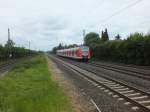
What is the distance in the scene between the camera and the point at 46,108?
34.4 feet

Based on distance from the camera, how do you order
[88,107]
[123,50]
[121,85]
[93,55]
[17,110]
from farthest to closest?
[93,55] < [123,50] < [121,85] < [88,107] < [17,110]

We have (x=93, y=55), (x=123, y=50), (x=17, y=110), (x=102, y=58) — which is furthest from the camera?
(x=93, y=55)

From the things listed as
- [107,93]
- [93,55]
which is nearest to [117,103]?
[107,93]

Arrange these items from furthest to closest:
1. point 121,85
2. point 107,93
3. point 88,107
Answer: point 121,85, point 107,93, point 88,107

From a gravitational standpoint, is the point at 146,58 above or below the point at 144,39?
below

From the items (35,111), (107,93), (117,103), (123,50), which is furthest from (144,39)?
(35,111)

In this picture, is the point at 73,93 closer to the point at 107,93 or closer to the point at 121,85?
the point at 107,93

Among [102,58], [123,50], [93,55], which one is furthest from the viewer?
[93,55]

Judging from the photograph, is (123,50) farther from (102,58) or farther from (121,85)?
(121,85)

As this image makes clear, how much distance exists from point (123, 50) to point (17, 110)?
37.9 meters

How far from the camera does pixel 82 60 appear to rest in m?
58.6

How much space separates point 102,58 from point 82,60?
6.37 m

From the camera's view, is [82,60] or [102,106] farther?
[82,60]

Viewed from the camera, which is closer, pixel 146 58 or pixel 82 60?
pixel 146 58
